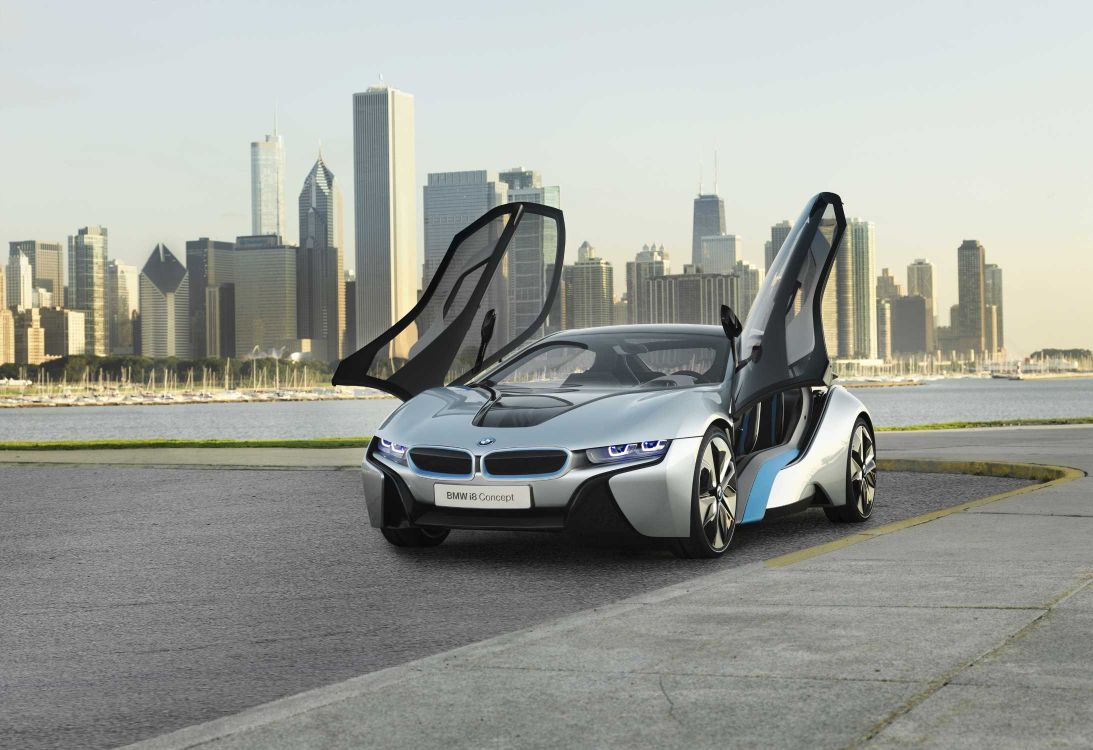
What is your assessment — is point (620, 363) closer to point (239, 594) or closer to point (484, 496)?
point (484, 496)

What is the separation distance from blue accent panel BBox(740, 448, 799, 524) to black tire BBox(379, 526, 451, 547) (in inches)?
75.8

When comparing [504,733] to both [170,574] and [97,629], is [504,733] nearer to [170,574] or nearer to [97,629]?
[97,629]

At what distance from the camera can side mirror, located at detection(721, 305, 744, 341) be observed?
26.6ft

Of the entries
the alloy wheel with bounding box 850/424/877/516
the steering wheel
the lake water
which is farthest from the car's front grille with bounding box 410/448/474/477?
the lake water

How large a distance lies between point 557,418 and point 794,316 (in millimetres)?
2047

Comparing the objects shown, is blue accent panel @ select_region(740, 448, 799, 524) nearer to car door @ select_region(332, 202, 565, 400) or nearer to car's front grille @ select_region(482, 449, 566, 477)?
car's front grille @ select_region(482, 449, 566, 477)

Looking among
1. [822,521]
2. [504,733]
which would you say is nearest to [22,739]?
[504,733]

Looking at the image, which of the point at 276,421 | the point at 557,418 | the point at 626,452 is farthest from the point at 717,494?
the point at 276,421

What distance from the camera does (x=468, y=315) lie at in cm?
952

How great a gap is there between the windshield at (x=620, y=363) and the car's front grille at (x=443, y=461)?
1138 millimetres

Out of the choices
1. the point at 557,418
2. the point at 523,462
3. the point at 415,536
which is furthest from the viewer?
the point at 415,536

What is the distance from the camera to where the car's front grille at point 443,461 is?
7414mm

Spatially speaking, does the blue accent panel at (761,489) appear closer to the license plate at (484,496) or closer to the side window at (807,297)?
the side window at (807,297)

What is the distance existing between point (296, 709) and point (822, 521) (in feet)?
20.6
